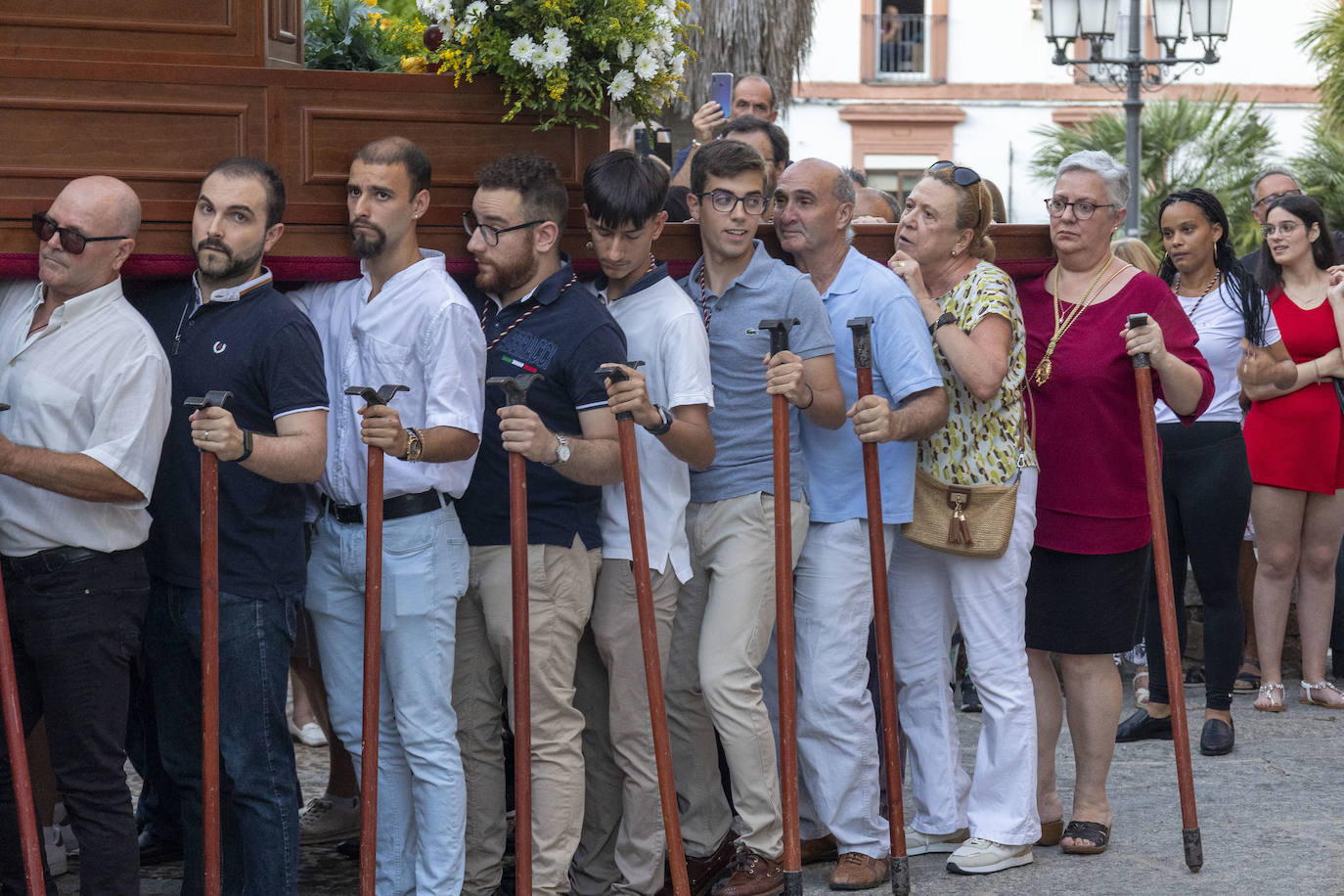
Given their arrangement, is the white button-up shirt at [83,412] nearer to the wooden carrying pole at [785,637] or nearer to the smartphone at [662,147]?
the wooden carrying pole at [785,637]

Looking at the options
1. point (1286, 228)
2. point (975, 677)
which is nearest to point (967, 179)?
point (975, 677)

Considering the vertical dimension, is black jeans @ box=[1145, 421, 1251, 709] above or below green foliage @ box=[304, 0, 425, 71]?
below

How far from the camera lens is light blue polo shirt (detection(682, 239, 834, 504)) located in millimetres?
4730

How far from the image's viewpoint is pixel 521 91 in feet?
15.0

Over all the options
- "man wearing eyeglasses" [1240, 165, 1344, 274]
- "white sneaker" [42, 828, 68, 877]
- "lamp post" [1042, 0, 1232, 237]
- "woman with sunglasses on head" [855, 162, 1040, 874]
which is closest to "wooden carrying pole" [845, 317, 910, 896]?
"woman with sunglasses on head" [855, 162, 1040, 874]

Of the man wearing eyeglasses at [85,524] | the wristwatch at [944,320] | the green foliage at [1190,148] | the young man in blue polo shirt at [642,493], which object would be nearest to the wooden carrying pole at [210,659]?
the man wearing eyeglasses at [85,524]

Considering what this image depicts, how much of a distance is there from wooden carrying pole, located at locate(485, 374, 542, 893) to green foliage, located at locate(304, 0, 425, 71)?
1354 millimetres

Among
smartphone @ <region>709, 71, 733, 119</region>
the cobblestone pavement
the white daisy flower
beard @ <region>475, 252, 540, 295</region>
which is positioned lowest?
the cobblestone pavement

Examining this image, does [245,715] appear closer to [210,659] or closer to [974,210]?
[210,659]

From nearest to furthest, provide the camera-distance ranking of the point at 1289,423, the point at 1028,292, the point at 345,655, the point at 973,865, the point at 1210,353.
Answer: the point at 345,655 → the point at 973,865 → the point at 1028,292 → the point at 1210,353 → the point at 1289,423

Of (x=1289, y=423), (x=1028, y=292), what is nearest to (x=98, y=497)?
(x=1028, y=292)

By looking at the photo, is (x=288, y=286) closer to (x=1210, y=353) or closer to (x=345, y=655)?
(x=345, y=655)

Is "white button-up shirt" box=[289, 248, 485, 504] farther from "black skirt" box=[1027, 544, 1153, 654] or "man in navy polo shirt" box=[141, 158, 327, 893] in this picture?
"black skirt" box=[1027, 544, 1153, 654]

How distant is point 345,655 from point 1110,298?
2.46 metres
